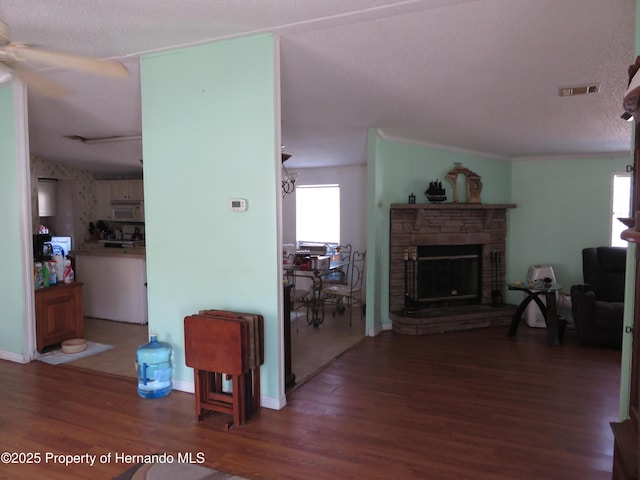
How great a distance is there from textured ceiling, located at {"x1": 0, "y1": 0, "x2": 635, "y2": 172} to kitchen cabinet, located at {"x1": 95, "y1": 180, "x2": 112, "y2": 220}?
281 centimetres

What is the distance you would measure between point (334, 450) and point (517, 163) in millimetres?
5104

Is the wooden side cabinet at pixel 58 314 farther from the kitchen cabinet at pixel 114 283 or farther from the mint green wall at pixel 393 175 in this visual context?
the mint green wall at pixel 393 175

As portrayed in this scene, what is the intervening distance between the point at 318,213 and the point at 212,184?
164 inches

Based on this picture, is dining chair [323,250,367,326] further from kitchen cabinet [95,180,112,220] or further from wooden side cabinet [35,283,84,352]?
kitchen cabinet [95,180,112,220]

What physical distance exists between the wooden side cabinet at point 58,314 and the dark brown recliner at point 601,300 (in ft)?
16.7

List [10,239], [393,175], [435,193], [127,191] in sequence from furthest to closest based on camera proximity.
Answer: [127,191] → [435,193] → [393,175] → [10,239]

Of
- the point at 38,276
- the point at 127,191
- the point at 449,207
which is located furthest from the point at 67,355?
the point at 449,207

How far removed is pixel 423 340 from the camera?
4.76 metres

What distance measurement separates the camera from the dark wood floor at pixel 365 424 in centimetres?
232

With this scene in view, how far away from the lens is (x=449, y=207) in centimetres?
541

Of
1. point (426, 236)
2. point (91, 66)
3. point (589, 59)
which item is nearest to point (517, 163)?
point (426, 236)

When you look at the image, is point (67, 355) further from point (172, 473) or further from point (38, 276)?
point (172, 473)

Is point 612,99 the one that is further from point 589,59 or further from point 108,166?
point 108,166

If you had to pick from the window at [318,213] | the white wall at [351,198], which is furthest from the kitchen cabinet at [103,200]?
the white wall at [351,198]
